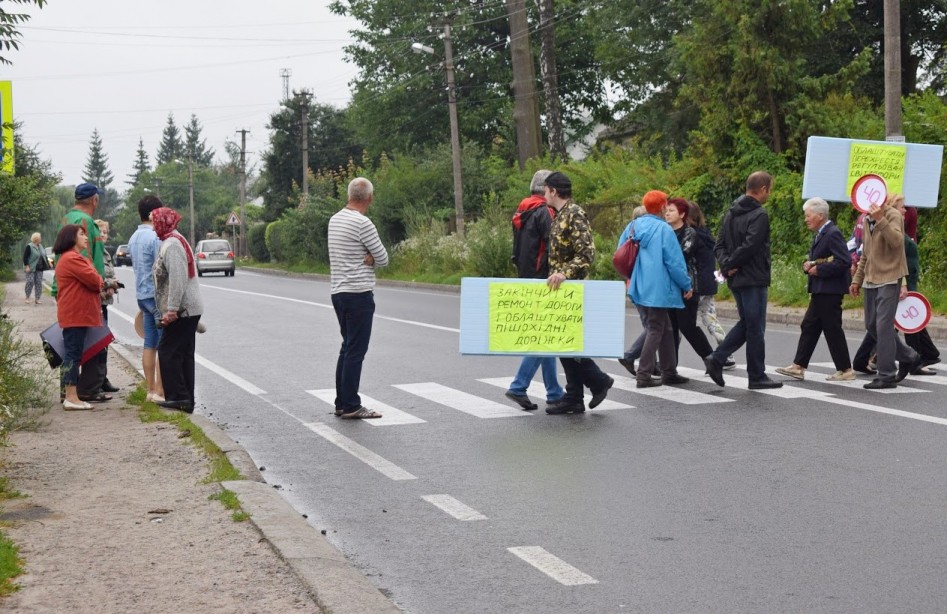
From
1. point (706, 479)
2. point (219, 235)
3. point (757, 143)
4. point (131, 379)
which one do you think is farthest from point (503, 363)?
point (219, 235)

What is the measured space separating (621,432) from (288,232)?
148 ft

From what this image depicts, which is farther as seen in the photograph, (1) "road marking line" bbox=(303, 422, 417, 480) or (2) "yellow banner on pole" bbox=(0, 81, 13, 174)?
(2) "yellow banner on pole" bbox=(0, 81, 13, 174)

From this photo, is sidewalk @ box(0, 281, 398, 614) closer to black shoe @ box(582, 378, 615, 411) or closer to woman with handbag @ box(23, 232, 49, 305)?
black shoe @ box(582, 378, 615, 411)

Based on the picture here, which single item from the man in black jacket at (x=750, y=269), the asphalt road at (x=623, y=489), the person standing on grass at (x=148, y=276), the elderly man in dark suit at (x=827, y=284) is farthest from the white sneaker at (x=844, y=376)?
the person standing on grass at (x=148, y=276)

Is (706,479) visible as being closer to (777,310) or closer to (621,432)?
(621,432)

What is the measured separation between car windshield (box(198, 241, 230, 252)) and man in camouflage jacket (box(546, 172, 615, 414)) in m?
43.7

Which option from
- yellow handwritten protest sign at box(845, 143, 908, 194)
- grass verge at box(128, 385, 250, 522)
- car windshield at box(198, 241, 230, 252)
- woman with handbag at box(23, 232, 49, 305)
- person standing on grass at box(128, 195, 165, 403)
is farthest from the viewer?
car windshield at box(198, 241, 230, 252)

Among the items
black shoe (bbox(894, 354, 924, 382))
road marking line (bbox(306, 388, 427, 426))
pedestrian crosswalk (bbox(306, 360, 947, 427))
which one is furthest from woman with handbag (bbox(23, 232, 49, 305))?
black shoe (bbox(894, 354, 924, 382))

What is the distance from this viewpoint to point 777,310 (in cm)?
2014

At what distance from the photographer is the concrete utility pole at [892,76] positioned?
64.0 feet

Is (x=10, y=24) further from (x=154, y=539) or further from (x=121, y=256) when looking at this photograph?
(x=121, y=256)

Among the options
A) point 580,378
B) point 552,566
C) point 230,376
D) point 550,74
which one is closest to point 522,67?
point 550,74

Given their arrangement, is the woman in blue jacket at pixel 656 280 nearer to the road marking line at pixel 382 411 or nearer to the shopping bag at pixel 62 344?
the road marking line at pixel 382 411

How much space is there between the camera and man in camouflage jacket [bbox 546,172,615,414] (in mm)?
9922
